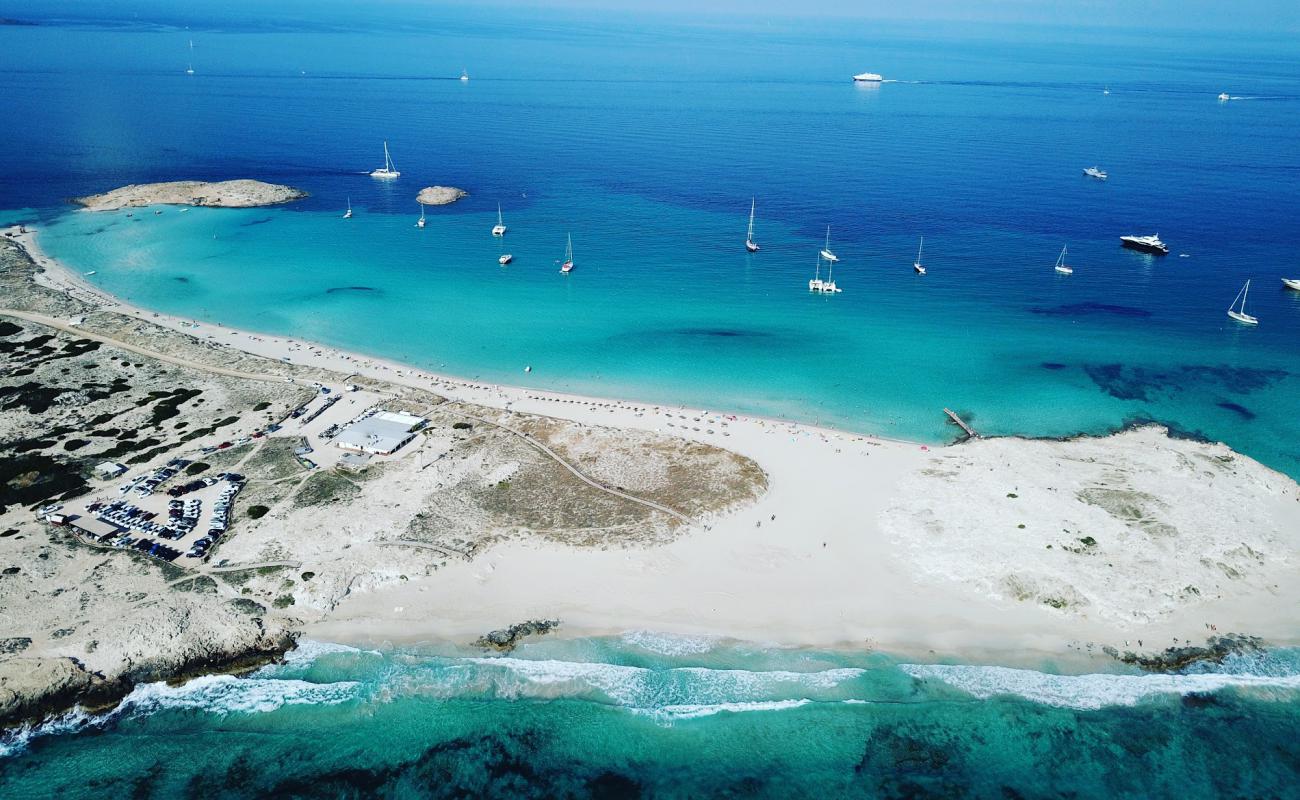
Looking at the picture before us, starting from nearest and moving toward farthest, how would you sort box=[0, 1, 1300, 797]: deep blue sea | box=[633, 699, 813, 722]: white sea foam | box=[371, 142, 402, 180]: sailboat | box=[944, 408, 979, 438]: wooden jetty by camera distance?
box=[0, 1, 1300, 797]: deep blue sea
box=[633, 699, 813, 722]: white sea foam
box=[944, 408, 979, 438]: wooden jetty
box=[371, 142, 402, 180]: sailboat

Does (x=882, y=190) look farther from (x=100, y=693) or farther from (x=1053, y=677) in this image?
(x=100, y=693)

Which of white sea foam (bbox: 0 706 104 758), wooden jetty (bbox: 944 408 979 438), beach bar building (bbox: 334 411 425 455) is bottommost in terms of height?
white sea foam (bbox: 0 706 104 758)

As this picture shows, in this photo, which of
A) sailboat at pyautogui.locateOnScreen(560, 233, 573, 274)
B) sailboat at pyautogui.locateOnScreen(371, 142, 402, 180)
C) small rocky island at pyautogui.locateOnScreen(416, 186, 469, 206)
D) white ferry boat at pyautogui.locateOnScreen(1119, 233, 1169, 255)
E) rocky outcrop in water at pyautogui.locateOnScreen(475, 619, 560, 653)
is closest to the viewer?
rocky outcrop in water at pyautogui.locateOnScreen(475, 619, 560, 653)

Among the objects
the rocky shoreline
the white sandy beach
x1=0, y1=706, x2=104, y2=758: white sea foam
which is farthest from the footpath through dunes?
the white sandy beach

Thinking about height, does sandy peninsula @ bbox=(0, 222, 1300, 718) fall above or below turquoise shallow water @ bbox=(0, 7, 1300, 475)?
below

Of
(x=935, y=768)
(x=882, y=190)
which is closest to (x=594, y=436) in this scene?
(x=935, y=768)

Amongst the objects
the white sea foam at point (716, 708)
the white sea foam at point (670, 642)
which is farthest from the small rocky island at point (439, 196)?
the white sea foam at point (716, 708)

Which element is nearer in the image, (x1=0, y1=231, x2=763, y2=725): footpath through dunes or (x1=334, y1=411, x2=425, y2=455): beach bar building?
(x1=0, y1=231, x2=763, y2=725): footpath through dunes

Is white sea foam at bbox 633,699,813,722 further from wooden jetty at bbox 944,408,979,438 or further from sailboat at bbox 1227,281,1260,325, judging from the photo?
sailboat at bbox 1227,281,1260,325

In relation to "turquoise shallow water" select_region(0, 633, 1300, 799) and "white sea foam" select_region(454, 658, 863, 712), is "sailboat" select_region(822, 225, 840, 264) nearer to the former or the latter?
"turquoise shallow water" select_region(0, 633, 1300, 799)
